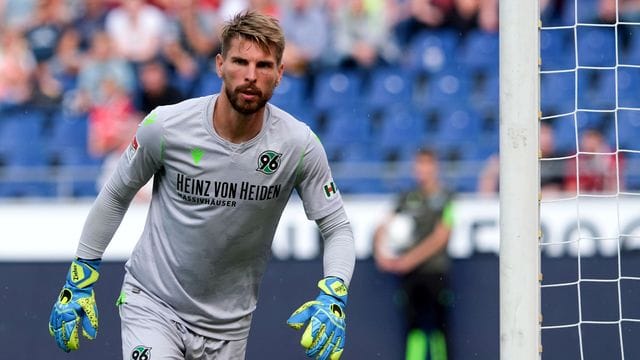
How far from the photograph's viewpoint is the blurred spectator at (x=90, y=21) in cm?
983

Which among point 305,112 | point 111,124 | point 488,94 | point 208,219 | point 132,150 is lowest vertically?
point 208,219

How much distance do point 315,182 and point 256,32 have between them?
23.2 inches

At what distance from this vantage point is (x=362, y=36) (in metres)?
9.60

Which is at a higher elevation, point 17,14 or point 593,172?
point 17,14

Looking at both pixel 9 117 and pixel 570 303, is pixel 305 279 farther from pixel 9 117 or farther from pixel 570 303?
pixel 9 117

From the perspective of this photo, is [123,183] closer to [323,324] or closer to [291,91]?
[323,324]

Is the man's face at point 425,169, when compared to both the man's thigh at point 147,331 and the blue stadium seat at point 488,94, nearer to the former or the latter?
the blue stadium seat at point 488,94

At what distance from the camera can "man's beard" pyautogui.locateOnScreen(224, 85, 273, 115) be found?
3830 millimetres

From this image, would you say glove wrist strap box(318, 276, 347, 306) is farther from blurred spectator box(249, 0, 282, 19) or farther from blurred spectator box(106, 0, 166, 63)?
blurred spectator box(249, 0, 282, 19)

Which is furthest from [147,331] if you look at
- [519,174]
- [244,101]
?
[519,174]

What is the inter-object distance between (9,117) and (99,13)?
3.92ft

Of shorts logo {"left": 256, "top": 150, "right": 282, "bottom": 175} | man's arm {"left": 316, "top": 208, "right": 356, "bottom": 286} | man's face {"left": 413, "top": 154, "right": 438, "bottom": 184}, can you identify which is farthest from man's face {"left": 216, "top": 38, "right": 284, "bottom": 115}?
man's face {"left": 413, "top": 154, "right": 438, "bottom": 184}

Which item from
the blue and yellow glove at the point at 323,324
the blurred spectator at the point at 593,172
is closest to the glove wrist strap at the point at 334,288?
the blue and yellow glove at the point at 323,324

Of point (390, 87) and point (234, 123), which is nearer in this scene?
point (234, 123)
